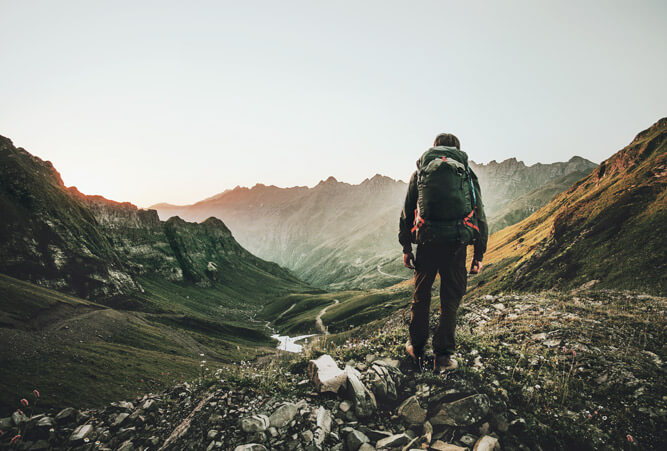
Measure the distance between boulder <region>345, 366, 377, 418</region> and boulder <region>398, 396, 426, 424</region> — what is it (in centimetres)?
63

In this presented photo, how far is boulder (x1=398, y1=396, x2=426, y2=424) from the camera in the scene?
5.91m

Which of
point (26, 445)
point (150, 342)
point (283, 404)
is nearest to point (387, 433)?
point (283, 404)

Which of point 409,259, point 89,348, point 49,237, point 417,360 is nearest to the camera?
point 417,360

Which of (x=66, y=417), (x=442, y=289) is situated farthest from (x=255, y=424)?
(x=66, y=417)

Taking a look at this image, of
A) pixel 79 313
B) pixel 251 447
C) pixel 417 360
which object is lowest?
pixel 417 360

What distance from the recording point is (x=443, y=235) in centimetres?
656

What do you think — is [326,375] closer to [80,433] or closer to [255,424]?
[255,424]

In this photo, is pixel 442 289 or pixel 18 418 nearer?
pixel 442 289

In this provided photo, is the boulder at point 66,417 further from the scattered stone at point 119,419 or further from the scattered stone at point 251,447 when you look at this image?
the scattered stone at point 251,447

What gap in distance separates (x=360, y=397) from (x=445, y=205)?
5.01 meters

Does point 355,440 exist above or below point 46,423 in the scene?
below

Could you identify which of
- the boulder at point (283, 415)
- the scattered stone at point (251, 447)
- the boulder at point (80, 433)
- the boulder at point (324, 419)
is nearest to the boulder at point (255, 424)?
the boulder at point (283, 415)

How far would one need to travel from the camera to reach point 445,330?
23.3ft

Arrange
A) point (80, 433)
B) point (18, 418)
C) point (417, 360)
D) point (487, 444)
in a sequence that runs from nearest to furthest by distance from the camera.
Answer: point (487, 444) → point (80, 433) → point (417, 360) → point (18, 418)
